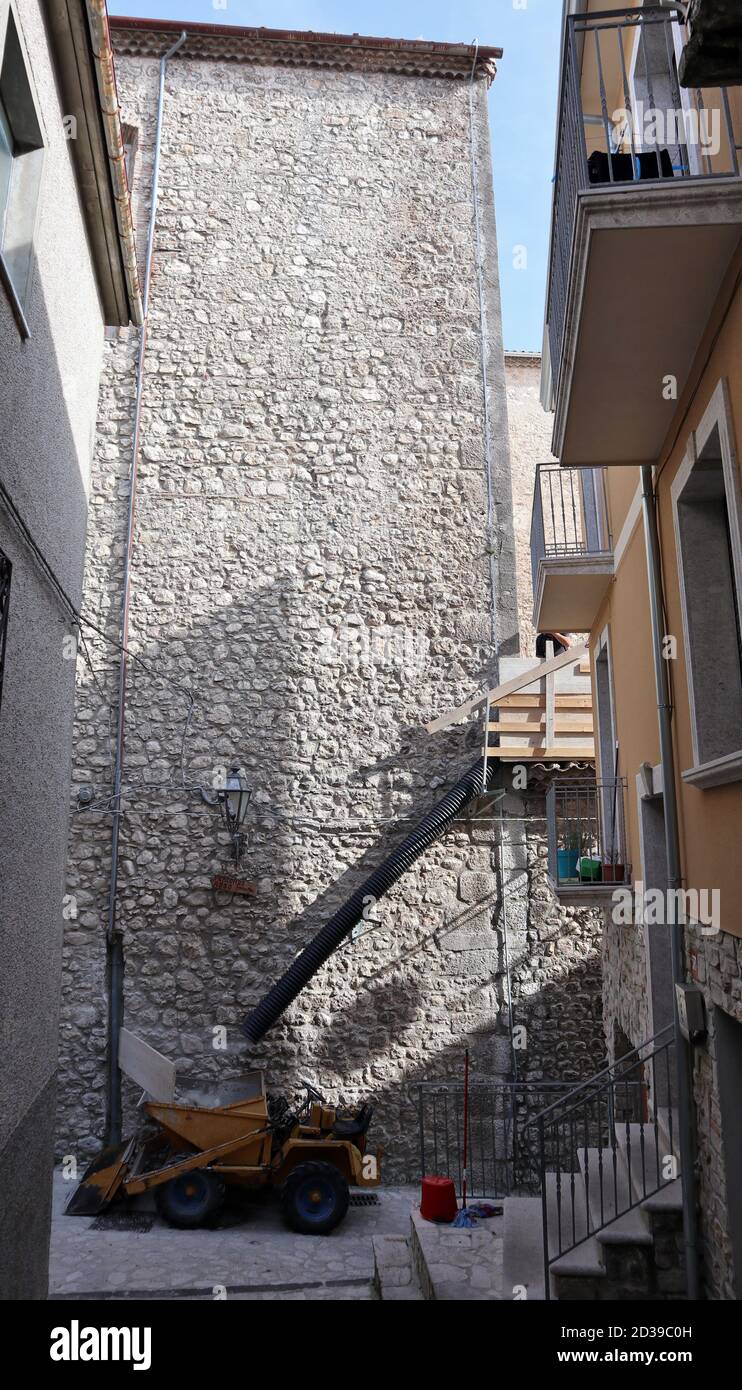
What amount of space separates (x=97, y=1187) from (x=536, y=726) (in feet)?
20.5

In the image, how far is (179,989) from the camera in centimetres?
1021

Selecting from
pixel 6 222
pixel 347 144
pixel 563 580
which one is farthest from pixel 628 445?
pixel 347 144

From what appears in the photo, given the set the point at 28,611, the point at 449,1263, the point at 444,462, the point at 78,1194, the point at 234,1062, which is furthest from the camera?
the point at 444,462

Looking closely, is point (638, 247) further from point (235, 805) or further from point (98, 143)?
point (235, 805)

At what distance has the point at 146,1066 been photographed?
9.41 metres

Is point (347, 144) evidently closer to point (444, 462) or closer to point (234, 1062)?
point (444, 462)

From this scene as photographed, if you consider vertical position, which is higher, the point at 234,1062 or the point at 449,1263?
the point at 234,1062

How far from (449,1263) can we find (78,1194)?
12.7 ft

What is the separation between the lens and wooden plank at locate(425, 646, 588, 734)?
34.3 ft

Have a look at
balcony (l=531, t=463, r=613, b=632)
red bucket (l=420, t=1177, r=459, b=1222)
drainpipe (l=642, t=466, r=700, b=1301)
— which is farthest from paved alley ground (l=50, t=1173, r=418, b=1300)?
balcony (l=531, t=463, r=613, b=632)

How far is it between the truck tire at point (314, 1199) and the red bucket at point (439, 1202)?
959mm

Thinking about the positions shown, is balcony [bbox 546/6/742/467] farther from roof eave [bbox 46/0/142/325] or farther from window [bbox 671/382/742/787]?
roof eave [bbox 46/0/142/325]

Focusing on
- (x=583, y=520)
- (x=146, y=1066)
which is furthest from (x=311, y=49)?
(x=146, y=1066)

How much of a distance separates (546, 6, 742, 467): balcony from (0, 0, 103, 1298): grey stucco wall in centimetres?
251
